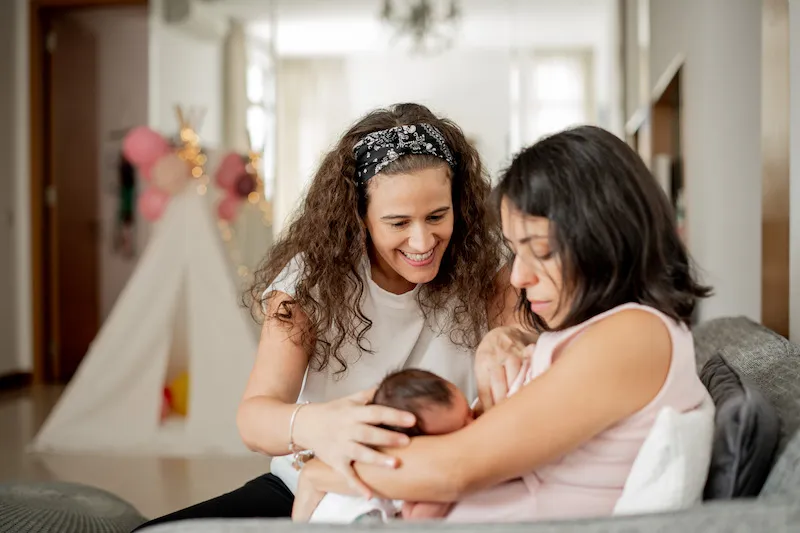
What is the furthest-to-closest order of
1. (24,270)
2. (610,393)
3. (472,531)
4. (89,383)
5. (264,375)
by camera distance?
1. (24,270)
2. (89,383)
3. (264,375)
4. (610,393)
5. (472,531)

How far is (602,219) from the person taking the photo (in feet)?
3.67

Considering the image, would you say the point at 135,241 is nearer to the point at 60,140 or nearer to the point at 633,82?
the point at 60,140

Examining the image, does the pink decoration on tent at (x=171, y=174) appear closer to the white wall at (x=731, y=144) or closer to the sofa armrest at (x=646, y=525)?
the white wall at (x=731, y=144)

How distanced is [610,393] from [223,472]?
3.08 m

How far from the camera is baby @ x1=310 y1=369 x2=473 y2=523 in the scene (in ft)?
3.86

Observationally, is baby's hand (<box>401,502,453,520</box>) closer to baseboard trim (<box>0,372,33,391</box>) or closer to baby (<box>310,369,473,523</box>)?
baby (<box>310,369,473,523</box>)

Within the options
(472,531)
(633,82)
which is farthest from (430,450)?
(633,82)

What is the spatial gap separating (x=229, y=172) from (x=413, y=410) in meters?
4.02

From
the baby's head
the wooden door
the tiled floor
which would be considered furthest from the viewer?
the wooden door

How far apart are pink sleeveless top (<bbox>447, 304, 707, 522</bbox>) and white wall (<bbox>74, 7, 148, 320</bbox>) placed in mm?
6566

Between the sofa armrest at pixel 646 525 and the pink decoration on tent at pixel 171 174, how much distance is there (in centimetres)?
373

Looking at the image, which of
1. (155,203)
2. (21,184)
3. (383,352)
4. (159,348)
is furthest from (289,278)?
(21,184)

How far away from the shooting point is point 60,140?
22.3 feet

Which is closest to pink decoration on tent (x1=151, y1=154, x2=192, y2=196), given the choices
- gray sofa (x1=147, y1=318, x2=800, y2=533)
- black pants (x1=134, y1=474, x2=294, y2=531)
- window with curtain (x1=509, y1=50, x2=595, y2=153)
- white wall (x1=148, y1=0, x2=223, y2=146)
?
white wall (x1=148, y1=0, x2=223, y2=146)
